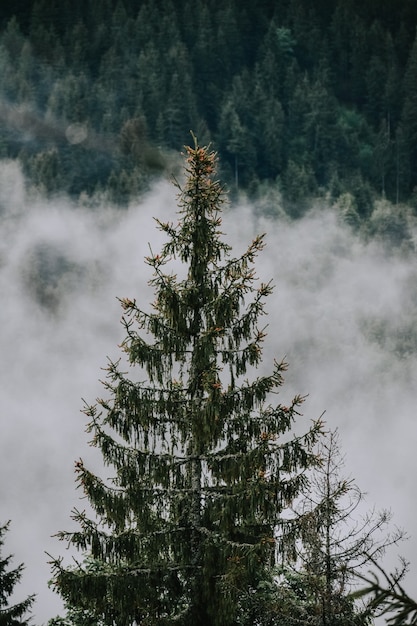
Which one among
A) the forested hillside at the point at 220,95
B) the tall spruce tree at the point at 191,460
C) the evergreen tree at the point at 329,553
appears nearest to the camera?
the evergreen tree at the point at 329,553

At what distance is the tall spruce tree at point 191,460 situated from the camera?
1183 centimetres

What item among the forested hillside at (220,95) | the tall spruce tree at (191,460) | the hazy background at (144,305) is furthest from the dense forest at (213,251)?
the hazy background at (144,305)

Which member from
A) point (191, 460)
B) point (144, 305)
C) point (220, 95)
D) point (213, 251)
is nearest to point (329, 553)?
point (191, 460)

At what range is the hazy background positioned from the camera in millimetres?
72625

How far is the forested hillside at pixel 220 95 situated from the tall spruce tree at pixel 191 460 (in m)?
85.9

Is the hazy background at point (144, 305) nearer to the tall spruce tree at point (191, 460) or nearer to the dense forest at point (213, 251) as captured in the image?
the dense forest at point (213, 251)

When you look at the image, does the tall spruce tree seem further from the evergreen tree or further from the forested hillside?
the forested hillside

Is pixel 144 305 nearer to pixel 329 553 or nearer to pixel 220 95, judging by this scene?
pixel 220 95

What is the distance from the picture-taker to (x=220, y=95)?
129500 mm

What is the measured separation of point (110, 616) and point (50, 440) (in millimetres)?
62639

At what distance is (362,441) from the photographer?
7625cm

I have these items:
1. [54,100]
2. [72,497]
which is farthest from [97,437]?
[54,100]

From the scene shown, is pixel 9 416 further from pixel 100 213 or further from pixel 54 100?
pixel 54 100

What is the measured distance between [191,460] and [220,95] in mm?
122032
